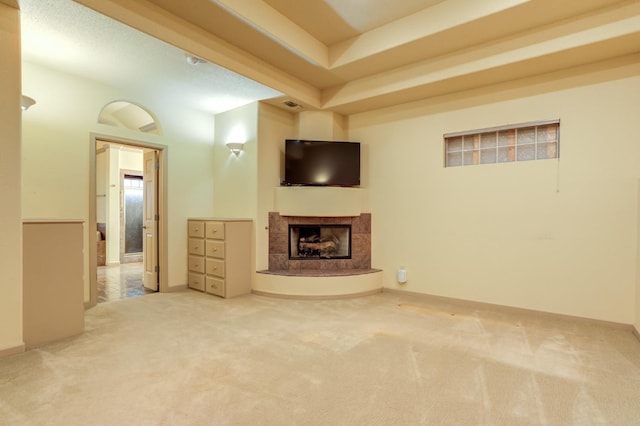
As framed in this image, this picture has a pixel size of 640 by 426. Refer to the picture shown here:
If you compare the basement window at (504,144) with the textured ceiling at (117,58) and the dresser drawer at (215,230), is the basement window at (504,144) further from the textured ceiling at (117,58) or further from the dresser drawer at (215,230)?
the dresser drawer at (215,230)

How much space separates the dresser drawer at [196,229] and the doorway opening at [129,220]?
1.22 ft

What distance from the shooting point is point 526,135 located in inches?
150

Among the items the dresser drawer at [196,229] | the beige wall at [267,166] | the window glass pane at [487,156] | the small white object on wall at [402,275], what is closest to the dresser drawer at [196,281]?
the dresser drawer at [196,229]

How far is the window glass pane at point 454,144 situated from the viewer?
14.1ft

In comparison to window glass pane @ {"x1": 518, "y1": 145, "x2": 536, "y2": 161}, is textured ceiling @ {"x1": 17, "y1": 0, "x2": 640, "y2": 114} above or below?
above

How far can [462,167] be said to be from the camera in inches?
165

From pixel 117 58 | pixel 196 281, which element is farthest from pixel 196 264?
pixel 117 58

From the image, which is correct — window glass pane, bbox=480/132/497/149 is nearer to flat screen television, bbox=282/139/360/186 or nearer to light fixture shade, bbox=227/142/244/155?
flat screen television, bbox=282/139/360/186

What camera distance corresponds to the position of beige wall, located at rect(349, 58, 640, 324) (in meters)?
3.30

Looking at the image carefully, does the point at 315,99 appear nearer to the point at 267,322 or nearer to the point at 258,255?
the point at 258,255

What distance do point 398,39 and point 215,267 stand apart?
3.68 m

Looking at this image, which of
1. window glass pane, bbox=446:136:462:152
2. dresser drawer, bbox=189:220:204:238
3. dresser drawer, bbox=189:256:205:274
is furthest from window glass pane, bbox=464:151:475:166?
dresser drawer, bbox=189:256:205:274

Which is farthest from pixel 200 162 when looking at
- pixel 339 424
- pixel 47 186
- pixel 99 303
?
pixel 339 424

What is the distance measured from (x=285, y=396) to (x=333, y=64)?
3.65 m
